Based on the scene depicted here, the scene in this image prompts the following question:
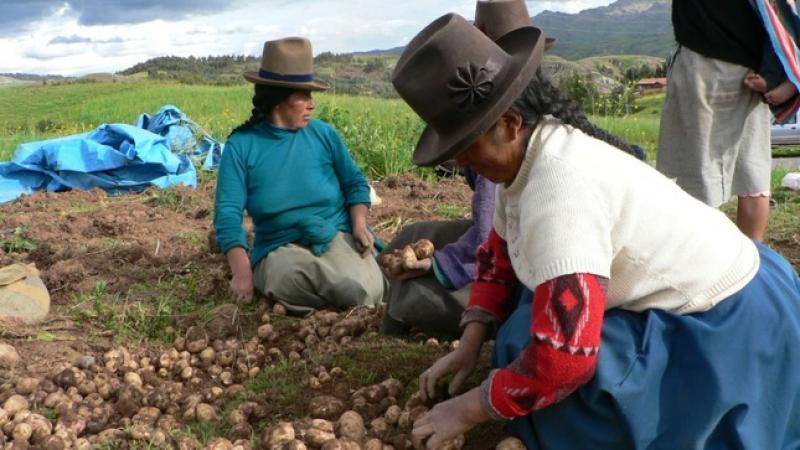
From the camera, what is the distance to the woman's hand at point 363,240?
4.24 m

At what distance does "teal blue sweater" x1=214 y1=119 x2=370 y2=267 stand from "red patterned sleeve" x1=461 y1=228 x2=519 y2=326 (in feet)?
5.64

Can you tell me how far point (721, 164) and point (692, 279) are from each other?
209 cm

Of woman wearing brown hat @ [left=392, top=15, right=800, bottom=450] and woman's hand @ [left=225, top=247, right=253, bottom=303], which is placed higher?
woman wearing brown hat @ [left=392, top=15, right=800, bottom=450]

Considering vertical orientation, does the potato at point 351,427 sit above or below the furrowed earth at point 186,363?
above

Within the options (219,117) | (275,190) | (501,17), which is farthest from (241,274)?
(219,117)

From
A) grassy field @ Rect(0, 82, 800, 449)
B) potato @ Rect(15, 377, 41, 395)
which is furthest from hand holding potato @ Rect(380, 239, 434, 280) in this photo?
potato @ Rect(15, 377, 41, 395)

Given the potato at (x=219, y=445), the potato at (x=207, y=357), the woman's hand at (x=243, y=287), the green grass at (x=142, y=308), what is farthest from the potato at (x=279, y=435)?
the woman's hand at (x=243, y=287)

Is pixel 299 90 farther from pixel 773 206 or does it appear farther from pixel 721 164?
pixel 773 206

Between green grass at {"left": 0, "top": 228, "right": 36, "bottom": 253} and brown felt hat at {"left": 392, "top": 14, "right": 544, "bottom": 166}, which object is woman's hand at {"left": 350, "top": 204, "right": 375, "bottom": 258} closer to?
brown felt hat at {"left": 392, "top": 14, "right": 544, "bottom": 166}

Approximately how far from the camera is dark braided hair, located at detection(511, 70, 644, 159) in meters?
1.95

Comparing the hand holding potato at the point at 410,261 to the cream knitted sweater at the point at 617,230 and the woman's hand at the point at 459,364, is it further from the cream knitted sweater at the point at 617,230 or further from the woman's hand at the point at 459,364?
the cream knitted sweater at the point at 617,230

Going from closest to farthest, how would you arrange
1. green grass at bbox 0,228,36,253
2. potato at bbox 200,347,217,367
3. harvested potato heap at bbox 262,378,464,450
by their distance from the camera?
harvested potato heap at bbox 262,378,464,450
potato at bbox 200,347,217,367
green grass at bbox 0,228,36,253

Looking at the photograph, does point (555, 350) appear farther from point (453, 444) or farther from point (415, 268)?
point (415, 268)

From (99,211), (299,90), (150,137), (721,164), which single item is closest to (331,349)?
(299,90)
